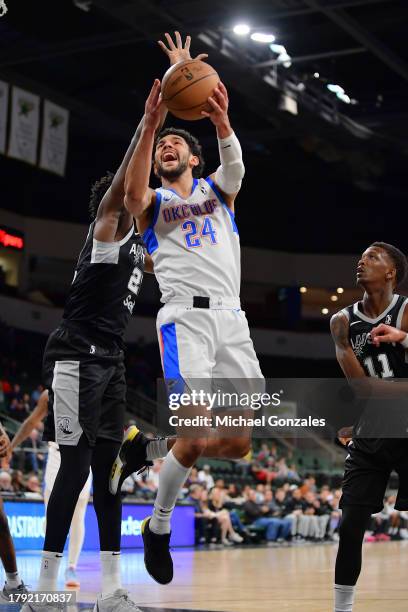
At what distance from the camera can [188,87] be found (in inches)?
204

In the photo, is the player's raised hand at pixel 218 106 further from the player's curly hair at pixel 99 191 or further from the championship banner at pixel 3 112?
the championship banner at pixel 3 112

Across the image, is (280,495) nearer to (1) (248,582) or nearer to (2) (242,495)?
(2) (242,495)

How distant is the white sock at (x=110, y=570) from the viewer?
531 centimetres

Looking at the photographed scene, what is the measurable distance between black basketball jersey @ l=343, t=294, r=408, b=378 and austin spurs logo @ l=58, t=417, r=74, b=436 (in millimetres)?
1801

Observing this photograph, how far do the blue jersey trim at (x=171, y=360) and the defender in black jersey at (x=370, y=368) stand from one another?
3.39 ft

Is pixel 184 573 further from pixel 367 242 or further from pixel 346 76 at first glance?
pixel 367 242

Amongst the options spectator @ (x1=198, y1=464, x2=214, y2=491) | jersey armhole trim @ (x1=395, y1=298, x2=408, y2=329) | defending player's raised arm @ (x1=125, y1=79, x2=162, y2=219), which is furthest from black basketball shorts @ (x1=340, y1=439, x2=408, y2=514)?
spectator @ (x1=198, y1=464, x2=214, y2=491)

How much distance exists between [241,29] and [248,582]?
13050 mm

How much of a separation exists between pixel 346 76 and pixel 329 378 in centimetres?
1410

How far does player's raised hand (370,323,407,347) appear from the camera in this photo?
16.7 ft

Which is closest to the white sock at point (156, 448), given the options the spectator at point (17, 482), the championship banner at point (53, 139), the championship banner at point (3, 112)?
the spectator at point (17, 482)

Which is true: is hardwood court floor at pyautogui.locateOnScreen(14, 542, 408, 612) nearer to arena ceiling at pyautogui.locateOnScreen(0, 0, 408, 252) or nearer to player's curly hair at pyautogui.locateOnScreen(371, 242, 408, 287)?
player's curly hair at pyautogui.locateOnScreen(371, 242, 408, 287)

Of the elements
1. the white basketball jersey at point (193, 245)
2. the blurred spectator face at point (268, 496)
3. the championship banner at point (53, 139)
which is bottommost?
the blurred spectator face at point (268, 496)

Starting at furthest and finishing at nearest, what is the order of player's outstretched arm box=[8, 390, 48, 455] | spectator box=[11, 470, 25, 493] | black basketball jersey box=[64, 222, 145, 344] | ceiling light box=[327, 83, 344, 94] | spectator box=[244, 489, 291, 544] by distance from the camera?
1. ceiling light box=[327, 83, 344, 94]
2. spectator box=[244, 489, 291, 544]
3. spectator box=[11, 470, 25, 493]
4. player's outstretched arm box=[8, 390, 48, 455]
5. black basketball jersey box=[64, 222, 145, 344]
